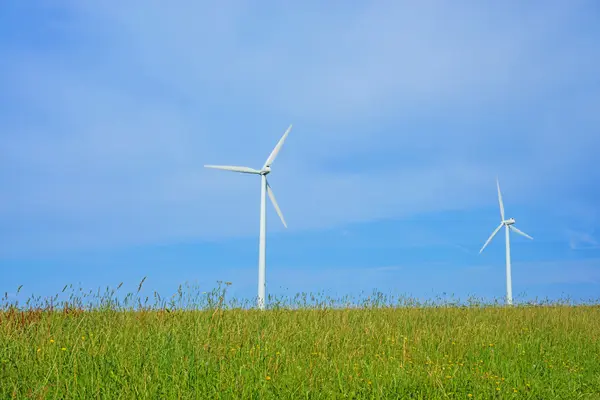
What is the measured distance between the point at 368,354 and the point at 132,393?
4.90 metres

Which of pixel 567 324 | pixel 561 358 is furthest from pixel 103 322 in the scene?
pixel 567 324

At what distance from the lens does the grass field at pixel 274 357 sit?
7.89m

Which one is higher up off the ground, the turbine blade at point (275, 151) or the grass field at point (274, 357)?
the turbine blade at point (275, 151)

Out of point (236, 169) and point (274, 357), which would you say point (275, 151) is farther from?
point (274, 357)

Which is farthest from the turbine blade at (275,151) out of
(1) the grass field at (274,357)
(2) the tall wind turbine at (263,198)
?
(1) the grass field at (274,357)

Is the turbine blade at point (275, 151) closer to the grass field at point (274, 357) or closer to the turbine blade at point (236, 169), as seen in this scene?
the turbine blade at point (236, 169)

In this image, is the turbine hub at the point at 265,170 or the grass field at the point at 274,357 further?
the turbine hub at the point at 265,170

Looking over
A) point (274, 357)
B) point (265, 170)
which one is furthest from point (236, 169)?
point (274, 357)

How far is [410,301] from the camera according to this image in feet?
63.5

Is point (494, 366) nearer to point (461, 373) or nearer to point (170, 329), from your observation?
point (461, 373)

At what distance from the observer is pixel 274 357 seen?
32.2 ft

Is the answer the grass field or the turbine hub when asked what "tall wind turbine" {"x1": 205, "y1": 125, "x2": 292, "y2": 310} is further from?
the grass field

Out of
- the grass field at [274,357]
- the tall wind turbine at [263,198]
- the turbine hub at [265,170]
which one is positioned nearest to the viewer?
the grass field at [274,357]

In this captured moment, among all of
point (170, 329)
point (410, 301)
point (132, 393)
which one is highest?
point (410, 301)
